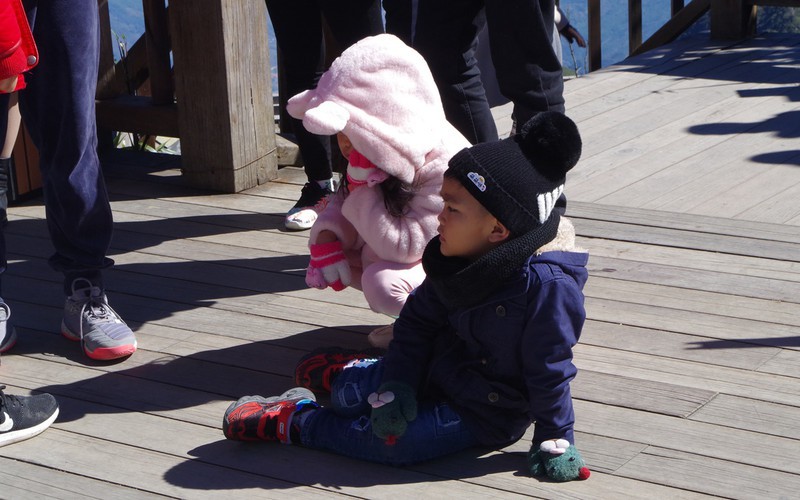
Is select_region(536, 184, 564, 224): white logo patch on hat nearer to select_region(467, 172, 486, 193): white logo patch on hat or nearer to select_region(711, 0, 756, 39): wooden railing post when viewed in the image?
select_region(467, 172, 486, 193): white logo patch on hat

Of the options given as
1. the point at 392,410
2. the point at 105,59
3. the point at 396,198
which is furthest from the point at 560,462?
the point at 105,59

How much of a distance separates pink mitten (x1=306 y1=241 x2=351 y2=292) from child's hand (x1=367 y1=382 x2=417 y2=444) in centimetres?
51

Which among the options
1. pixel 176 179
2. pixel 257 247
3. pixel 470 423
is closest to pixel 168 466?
pixel 470 423

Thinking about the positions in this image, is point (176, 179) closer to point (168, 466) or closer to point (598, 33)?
point (168, 466)

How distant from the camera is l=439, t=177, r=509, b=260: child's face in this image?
7.52 ft

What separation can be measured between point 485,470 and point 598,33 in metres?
5.92

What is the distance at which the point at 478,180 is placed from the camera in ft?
7.36

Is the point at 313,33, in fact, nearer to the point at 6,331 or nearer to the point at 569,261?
the point at 6,331

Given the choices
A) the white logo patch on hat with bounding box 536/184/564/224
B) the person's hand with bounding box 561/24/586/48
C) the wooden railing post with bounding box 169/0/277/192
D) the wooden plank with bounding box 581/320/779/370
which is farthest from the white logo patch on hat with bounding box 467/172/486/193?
the person's hand with bounding box 561/24/586/48

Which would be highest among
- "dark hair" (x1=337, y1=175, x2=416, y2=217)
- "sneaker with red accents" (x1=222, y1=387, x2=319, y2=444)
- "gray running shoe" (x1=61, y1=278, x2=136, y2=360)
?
"dark hair" (x1=337, y1=175, x2=416, y2=217)

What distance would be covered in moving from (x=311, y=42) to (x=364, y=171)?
134 cm

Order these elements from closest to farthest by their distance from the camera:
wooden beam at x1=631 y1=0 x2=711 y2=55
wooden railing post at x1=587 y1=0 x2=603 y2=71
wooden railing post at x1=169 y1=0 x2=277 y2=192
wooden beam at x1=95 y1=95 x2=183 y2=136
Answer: wooden railing post at x1=169 y1=0 x2=277 y2=192 → wooden beam at x1=95 y1=95 x2=183 y2=136 → wooden beam at x1=631 y1=0 x2=711 y2=55 → wooden railing post at x1=587 y1=0 x2=603 y2=71

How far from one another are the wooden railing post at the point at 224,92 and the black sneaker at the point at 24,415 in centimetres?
199

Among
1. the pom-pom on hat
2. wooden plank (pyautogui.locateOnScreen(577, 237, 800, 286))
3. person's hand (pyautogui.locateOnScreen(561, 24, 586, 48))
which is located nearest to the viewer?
the pom-pom on hat
